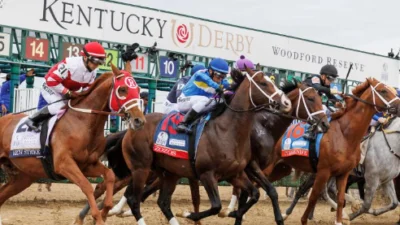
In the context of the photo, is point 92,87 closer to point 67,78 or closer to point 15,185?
point 67,78

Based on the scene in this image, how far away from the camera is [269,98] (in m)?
9.50

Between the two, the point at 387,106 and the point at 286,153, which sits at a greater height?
the point at 387,106

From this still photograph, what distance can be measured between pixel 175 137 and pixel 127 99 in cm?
144

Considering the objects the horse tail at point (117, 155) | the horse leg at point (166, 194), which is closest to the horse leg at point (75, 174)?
the horse leg at point (166, 194)

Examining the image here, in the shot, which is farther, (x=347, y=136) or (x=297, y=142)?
(x=297, y=142)

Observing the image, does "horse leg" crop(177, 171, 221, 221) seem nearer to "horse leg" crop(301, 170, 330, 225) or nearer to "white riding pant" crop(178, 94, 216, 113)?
"white riding pant" crop(178, 94, 216, 113)

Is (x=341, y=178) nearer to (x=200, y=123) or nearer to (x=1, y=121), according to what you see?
(x=200, y=123)

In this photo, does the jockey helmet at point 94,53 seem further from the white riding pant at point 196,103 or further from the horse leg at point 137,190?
the horse leg at point 137,190

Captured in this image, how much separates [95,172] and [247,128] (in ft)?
6.40

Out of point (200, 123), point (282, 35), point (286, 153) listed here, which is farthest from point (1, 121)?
point (282, 35)

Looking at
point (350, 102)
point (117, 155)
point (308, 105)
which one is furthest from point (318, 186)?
point (117, 155)

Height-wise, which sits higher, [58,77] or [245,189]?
[58,77]

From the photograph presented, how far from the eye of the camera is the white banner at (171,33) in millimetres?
18078

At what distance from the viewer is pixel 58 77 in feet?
30.0
